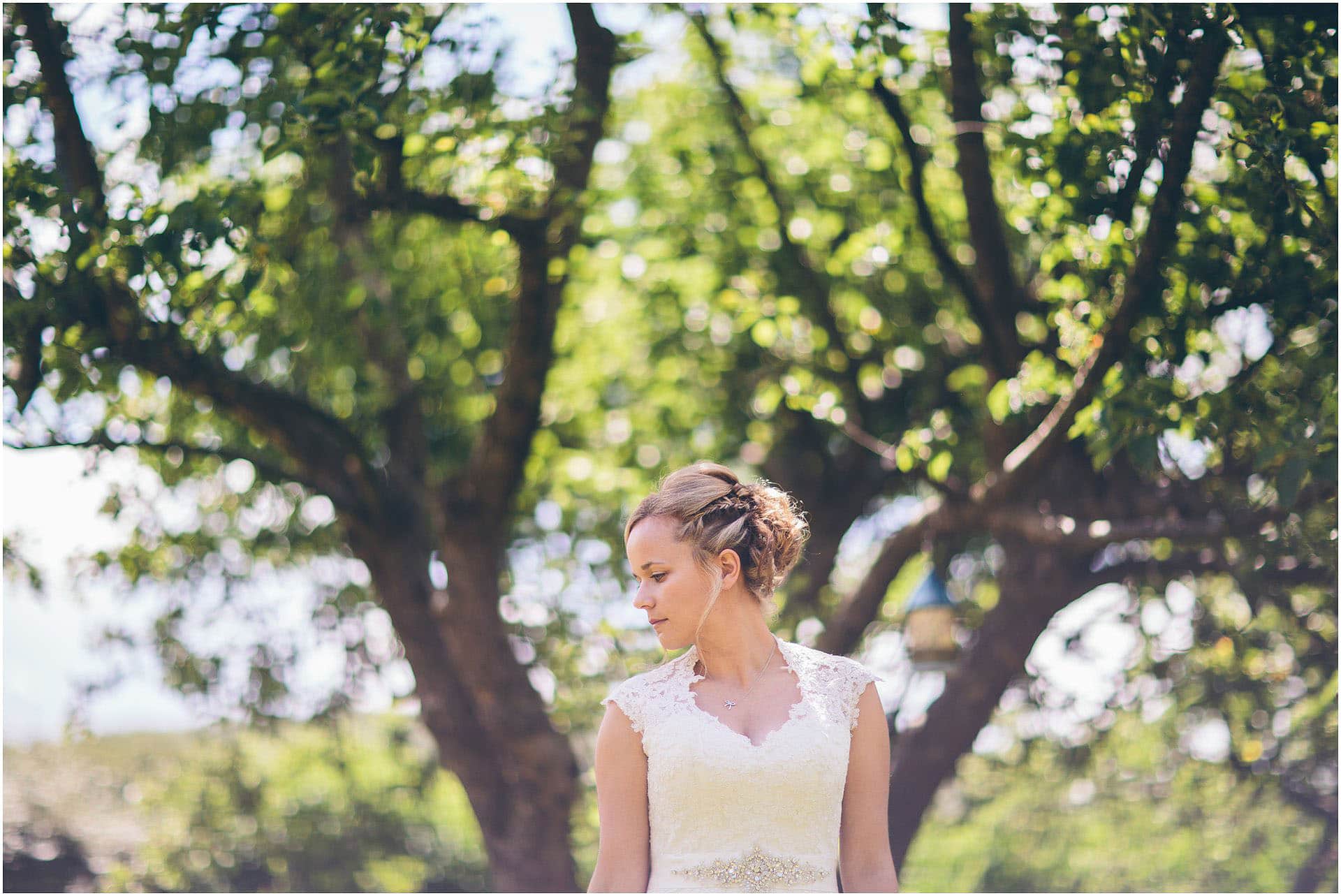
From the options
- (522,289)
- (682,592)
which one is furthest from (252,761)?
(682,592)

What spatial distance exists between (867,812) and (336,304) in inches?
200

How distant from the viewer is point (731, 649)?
326cm

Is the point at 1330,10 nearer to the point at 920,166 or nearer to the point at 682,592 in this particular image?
the point at 920,166

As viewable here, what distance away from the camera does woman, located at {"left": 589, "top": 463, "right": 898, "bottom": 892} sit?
3043mm

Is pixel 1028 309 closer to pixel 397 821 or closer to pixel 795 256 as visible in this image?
pixel 795 256

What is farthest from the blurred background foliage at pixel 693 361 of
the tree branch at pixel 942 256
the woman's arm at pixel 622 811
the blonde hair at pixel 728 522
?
the woman's arm at pixel 622 811

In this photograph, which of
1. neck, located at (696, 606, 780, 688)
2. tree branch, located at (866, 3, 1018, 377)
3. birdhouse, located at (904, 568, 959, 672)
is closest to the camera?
neck, located at (696, 606, 780, 688)

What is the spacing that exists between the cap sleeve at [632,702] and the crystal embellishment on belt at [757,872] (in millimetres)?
386

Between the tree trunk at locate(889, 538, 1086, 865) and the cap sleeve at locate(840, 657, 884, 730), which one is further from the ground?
the cap sleeve at locate(840, 657, 884, 730)

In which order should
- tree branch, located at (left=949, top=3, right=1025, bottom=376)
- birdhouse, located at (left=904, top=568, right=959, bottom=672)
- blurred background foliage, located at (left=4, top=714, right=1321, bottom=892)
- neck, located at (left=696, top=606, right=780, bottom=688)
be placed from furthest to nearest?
blurred background foliage, located at (left=4, top=714, right=1321, bottom=892), birdhouse, located at (left=904, top=568, right=959, bottom=672), tree branch, located at (left=949, top=3, right=1025, bottom=376), neck, located at (left=696, top=606, right=780, bottom=688)

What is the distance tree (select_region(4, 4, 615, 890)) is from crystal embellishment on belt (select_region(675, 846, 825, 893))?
9.58 feet

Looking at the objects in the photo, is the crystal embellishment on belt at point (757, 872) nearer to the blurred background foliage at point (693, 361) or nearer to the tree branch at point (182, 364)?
the blurred background foliage at point (693, 361)

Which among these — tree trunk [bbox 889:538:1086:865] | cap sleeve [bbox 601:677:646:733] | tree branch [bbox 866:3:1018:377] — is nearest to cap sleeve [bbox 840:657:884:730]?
cap sleeve [bbox 601:677:646:733]

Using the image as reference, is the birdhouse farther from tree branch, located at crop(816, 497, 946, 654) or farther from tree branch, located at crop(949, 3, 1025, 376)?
tree branch, located at crop(949, 3, 1025, 376)
